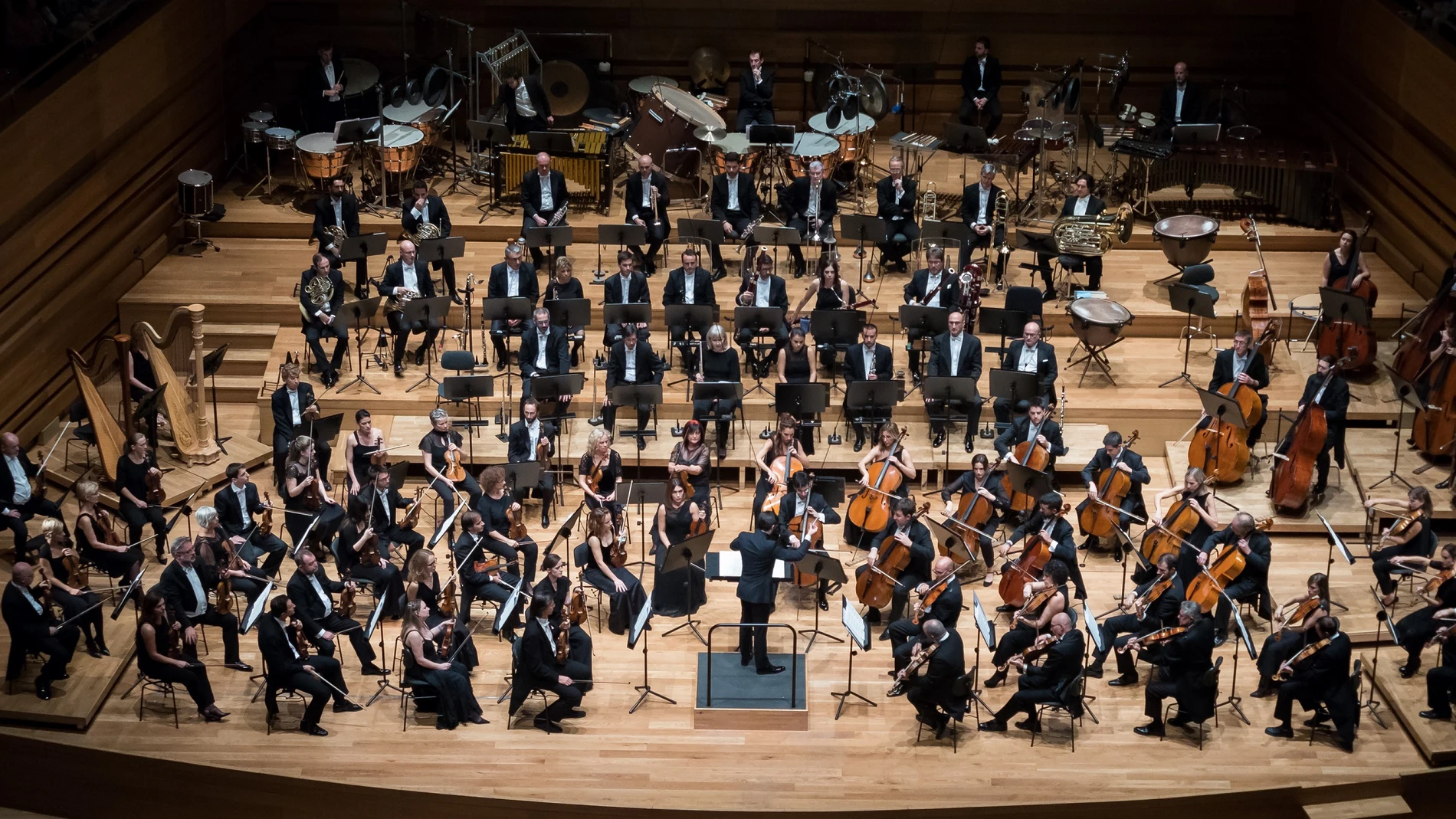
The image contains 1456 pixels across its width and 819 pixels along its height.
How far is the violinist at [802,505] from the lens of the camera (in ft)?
39.7

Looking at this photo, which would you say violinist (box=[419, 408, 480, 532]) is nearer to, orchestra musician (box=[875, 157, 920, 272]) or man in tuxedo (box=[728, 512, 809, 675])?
man in tuxedo (box=[728, 512, 809, 675])

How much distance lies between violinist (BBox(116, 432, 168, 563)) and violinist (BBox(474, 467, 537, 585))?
7.11ft

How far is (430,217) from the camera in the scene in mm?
15227

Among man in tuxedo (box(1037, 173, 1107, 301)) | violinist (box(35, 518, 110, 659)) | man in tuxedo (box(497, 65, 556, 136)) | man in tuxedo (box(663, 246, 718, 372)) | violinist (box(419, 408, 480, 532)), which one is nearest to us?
violinist (box(35, 518, 110, 659))

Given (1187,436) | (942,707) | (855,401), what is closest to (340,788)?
(942,707)

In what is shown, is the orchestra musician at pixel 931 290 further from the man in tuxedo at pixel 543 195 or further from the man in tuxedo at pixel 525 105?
the man in tuxedo at pixel 525 105

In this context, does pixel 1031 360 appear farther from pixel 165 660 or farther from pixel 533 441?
pixel 165 660

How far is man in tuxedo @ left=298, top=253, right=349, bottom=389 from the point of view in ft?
46.0

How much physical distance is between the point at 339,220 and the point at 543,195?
1638 mm

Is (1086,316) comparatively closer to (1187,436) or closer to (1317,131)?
(1187,436)

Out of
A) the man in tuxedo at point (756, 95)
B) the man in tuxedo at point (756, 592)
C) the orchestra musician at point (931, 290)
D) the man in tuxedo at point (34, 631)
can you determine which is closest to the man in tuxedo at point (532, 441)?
the man in tuxedo at point (756, 592)

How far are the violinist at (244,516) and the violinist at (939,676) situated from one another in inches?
165

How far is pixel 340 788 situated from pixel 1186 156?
9263 mm

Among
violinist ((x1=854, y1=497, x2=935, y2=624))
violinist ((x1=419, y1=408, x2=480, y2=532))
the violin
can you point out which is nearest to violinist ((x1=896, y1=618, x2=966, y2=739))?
violinist ((x1=854, y1=497, x2=935, y2=624))
